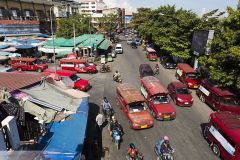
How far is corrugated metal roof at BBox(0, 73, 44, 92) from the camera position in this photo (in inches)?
595

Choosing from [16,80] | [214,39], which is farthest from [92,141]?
[214,39]

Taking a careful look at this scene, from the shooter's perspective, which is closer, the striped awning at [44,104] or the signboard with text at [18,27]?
the striped awning at [44,104]

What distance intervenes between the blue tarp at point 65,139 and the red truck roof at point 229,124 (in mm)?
8905

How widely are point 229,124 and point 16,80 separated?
1470 cm

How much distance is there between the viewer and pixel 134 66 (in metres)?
41.5

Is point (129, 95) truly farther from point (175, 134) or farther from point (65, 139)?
point (65, 139)

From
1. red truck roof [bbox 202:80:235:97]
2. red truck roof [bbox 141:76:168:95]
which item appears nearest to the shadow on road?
red truck roof [bbox 141:76:168:95]

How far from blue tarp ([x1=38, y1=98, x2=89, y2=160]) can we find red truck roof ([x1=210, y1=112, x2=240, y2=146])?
8.91 meters

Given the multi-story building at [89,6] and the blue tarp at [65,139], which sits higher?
the multi-story building at [89,6]

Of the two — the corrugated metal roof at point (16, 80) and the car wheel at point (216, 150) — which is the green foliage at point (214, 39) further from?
the corrugated metal roof at point (16, 80)

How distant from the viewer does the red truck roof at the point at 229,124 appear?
→ 13941 millimetres

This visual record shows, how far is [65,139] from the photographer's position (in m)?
12.7

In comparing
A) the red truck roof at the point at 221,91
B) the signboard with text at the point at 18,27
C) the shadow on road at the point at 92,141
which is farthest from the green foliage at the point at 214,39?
the signboard with text at the point at 18,27

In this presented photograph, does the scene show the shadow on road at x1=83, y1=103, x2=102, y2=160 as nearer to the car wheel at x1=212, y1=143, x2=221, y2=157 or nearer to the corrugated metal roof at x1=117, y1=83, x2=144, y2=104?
the corrugated metal roof at x1=117, y1=83, x2=144, y2=104
